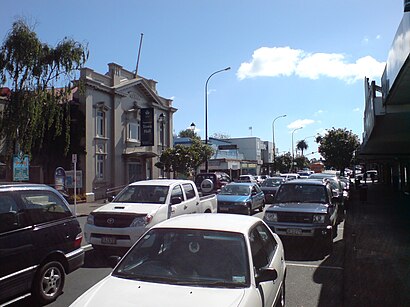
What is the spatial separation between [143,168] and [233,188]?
1720 cm

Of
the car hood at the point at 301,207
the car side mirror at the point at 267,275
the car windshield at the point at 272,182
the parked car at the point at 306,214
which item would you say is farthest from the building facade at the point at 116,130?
the car side mirror at the point at 267,275

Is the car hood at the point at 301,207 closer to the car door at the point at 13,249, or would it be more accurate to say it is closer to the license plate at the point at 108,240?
the license plate at the point at 108,240

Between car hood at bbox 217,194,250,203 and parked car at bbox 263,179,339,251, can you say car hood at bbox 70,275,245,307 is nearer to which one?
parked car at bbox 263,179,339,251

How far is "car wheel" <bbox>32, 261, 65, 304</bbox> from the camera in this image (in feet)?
17.7

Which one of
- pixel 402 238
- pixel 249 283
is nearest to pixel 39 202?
pixel 249 283

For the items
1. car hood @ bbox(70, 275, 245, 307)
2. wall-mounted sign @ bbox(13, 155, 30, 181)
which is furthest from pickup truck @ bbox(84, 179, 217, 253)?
wall-mounted sign @ bbox(13, 155, 30, 181)

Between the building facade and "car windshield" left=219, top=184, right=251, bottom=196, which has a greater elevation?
the building facade

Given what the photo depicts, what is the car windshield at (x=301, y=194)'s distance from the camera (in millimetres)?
10344

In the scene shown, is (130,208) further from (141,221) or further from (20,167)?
(20,167)

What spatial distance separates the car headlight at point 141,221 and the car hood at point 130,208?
→ 0.56 ft

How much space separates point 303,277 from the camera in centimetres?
703

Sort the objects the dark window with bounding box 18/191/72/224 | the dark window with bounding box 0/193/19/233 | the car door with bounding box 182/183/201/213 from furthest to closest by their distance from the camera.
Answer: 1. the car door with bounding box 182/183/201/213
2. the dark window with bounding box 18/191/72/224
3. the dark window with bounding box 0/193/19/233

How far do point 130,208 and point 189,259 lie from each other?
4.83m

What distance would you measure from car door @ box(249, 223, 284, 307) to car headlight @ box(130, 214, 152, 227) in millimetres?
3533
